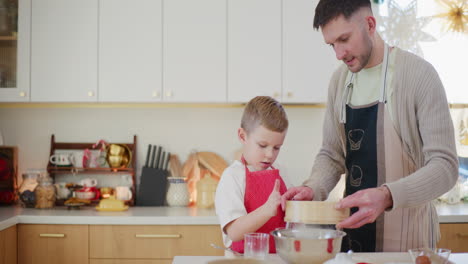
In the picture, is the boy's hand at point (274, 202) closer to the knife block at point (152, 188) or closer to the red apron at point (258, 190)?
the red apron at point (258, 190)

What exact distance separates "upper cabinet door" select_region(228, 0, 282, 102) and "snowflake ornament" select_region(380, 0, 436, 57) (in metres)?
0.73

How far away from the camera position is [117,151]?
3.17 metres

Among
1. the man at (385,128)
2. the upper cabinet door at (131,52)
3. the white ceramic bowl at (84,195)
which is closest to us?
the man at (385,128)

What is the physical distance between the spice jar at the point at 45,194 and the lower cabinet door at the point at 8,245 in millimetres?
348

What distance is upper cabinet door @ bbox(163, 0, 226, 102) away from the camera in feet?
9.69

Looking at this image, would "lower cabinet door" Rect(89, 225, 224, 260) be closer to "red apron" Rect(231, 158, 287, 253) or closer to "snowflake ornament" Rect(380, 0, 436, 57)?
"red apron" Rect(231, 158, 287, 253)

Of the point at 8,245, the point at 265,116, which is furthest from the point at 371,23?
the point at 8,245

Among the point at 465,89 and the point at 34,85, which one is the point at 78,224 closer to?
the point at 34,85

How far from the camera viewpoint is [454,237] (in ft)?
8.87

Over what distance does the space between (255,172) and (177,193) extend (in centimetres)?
147

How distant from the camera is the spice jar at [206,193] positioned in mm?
3045

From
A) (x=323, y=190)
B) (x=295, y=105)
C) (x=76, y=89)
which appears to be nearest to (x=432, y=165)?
(x=323, y=190)

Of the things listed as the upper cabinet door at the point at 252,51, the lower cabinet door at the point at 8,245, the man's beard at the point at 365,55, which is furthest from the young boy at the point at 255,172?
the lower cabinet door at the point at 8,245

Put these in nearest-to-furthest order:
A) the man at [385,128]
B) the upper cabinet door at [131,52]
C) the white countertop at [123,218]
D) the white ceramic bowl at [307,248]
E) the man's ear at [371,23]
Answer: the white ceramic bowl at [307,248] → the man at [385,128] → the man's ear at [371,23] → the white countertop at [123,218] → the upper cabinet door at [131,52]
